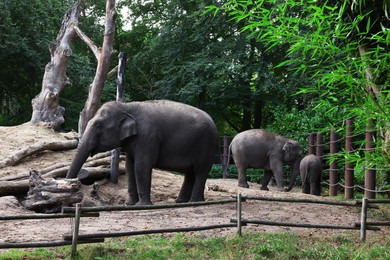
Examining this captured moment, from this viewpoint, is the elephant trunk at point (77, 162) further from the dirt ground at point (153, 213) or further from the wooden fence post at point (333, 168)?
the wooden fence post at point (333, 168)

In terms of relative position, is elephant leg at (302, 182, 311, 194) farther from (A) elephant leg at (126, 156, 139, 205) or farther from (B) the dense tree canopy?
(A) elephant leg at (126, 156, 139, 205)

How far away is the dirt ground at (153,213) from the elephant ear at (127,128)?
1.29 m

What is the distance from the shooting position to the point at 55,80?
15234 mm

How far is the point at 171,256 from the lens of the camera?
6766 millimetres

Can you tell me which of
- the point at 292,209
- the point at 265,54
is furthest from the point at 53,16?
the point at 292,209

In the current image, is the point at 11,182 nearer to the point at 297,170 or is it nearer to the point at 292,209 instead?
the point at 292,209

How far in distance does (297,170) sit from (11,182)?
8.24m

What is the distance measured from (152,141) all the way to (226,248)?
313 centimetres

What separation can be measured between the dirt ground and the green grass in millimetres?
397

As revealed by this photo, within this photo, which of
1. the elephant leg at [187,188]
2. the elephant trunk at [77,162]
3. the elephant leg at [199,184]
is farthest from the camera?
the elephant leg at [187,188]

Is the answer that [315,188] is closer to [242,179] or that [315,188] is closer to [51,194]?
[242,179]

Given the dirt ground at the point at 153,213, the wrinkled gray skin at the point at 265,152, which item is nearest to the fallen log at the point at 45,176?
the dirt ground at the point at 153,213

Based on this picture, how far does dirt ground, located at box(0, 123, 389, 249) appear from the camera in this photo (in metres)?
7.67

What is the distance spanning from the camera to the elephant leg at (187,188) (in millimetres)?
10445
